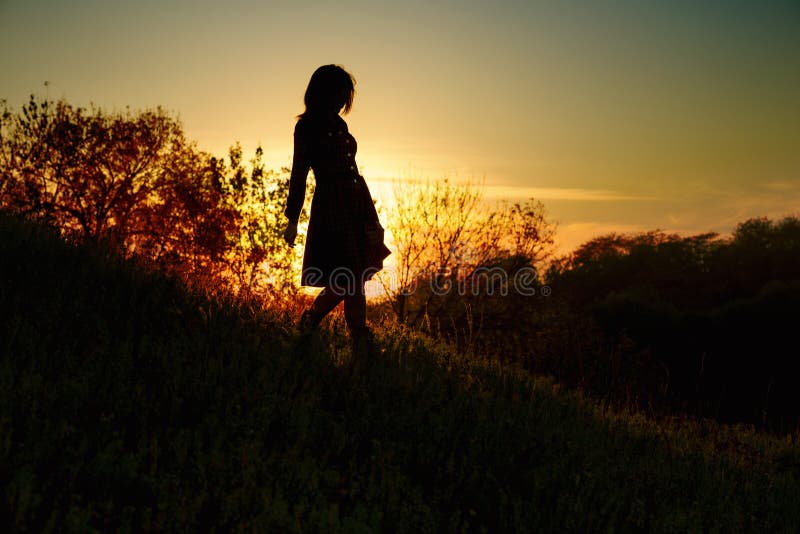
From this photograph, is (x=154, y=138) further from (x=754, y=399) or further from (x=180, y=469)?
(x=180, y=469)

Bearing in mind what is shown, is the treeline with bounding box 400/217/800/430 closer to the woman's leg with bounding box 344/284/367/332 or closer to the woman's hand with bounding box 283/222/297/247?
the woman's leg with bounding box 344/284/367/332

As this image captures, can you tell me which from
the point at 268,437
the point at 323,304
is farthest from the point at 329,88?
the point at 268,437

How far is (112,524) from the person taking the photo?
2.71m

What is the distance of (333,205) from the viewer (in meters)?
5.56

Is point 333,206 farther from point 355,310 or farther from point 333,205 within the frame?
point 355,310

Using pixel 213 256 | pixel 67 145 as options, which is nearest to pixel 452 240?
pixel 213 256

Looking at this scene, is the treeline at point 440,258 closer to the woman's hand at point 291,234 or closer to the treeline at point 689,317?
the treeline at point 689,317

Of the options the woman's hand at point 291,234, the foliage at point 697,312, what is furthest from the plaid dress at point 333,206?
the foliage at point 697,312

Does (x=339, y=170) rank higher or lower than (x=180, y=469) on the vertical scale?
higher

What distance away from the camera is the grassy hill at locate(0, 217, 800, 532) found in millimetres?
2871

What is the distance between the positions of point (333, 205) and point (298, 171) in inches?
15.8

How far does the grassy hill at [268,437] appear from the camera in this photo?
2.87 meters

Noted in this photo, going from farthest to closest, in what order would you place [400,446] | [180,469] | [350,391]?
[350,391] → [400,446] → [180,469]

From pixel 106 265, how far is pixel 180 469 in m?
3.11
